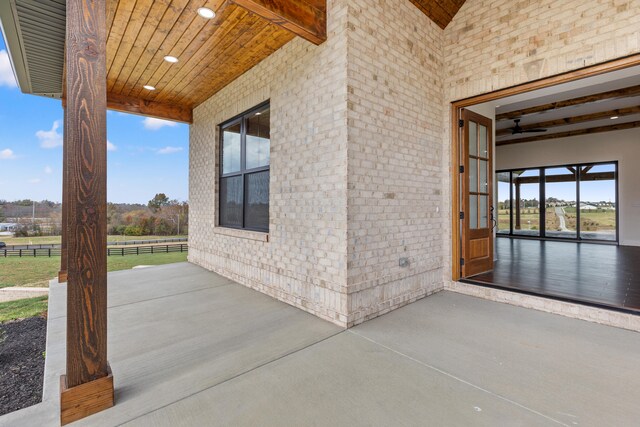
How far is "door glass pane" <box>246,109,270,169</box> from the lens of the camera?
14.5ft

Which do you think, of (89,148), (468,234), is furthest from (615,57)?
(89,148)

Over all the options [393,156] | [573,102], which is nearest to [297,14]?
[393,156]

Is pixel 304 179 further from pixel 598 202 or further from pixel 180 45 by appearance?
pixel 598 202

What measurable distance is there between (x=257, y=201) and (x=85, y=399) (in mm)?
3237

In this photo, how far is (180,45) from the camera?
3.95 metres

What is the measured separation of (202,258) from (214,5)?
4.48 meters

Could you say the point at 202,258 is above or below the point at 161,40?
below

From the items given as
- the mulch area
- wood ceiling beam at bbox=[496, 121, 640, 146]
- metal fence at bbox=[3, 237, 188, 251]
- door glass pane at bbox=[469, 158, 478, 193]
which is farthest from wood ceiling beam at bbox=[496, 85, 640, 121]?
the mulch area

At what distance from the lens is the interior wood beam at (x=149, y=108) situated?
5.69 m

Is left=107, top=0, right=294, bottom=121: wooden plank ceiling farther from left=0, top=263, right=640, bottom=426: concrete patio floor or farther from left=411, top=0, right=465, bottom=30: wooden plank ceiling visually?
left=0, top=263, right=640, bottom=426: concrete patio floor

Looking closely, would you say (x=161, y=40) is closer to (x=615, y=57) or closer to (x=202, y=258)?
(x=202, y=258)

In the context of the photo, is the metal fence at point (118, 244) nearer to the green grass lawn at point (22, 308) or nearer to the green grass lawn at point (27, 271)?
the green grass lawn at point (27, 271)

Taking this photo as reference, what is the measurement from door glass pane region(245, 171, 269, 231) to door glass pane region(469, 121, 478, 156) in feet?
10.4

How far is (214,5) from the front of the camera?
3.14 metres
